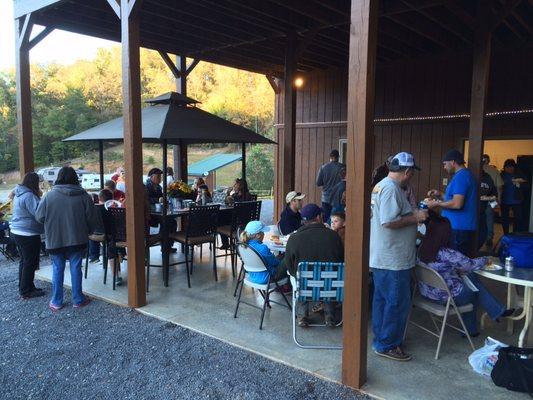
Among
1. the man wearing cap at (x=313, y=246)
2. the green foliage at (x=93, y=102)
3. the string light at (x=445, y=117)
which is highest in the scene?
the green foliage at (x=93, y=102)

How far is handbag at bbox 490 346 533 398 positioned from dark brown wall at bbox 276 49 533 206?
473 cm

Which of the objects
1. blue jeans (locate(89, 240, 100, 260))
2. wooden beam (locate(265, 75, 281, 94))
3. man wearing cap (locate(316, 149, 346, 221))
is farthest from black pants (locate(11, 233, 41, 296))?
wooden beam (locate(265, 75, 281, 94))

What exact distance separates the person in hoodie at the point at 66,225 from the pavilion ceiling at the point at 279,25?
7.40 feet

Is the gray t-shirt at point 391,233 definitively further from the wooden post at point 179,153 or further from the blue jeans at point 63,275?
the wooden post at point 179,153

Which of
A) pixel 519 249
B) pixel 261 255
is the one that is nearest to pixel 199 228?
pixel 261 255

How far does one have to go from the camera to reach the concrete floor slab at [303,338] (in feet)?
8.45

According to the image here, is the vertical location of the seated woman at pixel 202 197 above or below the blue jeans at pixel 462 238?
above

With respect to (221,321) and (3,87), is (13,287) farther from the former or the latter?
(3,87)

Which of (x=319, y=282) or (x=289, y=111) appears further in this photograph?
(x=289, y=111)

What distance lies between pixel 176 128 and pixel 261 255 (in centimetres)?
197

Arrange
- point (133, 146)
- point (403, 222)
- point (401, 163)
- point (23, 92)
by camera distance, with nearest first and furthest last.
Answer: point (403, 222) → point (401, 163) → point (133, 146) → point (23, 92)

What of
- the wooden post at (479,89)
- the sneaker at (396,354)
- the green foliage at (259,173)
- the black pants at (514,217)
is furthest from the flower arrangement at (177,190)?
the green foliage at (259,173)

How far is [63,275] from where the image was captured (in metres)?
4.06

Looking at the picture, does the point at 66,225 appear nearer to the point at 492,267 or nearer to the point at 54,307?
the point at 54,307
